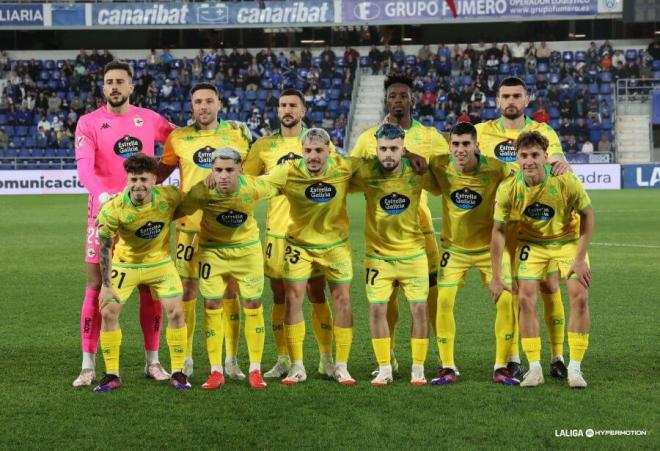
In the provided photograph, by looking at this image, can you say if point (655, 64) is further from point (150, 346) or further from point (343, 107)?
point (150, 346)

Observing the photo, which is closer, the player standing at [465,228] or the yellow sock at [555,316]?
the player standing at [465,228]

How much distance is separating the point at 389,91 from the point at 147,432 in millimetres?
3066

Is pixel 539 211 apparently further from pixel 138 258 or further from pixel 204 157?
pixel 138 258

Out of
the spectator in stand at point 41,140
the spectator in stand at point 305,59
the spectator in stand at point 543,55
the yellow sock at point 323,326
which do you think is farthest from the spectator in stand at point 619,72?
the yellow sock at point 323,326

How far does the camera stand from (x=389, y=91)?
681 centimetres

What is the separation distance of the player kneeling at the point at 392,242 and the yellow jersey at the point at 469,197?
0.14 m

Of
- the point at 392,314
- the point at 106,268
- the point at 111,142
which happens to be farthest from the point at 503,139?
the point at 106,268

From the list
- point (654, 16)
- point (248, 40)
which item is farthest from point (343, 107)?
point (654, 16)

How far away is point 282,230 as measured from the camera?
22.6 ft

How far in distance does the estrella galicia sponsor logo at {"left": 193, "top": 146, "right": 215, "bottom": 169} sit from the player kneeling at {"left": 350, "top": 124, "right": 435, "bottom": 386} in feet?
3.65

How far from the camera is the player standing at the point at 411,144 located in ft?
22.4

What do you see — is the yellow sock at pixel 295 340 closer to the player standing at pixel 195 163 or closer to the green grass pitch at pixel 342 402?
→ the green grass pitch at pixel 342 402

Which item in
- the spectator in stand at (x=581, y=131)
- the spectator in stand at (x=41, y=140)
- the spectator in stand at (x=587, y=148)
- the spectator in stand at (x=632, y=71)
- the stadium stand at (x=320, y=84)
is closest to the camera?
the spectator in stand at (x=587, y=148)

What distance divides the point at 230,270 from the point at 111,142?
1.35 m
